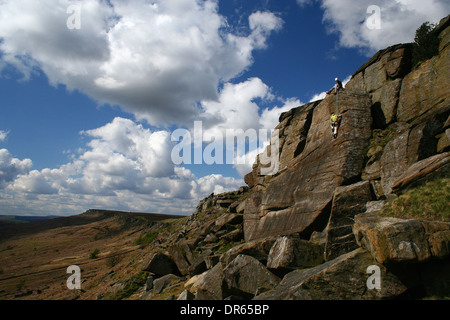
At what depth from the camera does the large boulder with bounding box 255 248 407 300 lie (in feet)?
34.4

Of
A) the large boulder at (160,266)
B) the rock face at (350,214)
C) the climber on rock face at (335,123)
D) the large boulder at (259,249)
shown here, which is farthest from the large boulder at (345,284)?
the large boulder at (160,266)

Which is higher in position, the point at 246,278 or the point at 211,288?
the point at 246,278

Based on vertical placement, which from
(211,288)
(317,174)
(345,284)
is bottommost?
(211,288)

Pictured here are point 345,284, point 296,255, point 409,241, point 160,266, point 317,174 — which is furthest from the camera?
point 160,266

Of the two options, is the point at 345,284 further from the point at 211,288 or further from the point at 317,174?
the point at 317,174

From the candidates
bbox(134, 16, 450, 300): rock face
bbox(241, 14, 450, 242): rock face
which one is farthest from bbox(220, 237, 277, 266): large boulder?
bbox(241, 14, 450, 242): rock face

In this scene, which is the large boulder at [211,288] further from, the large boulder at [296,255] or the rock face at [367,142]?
the rock face at [367,142]

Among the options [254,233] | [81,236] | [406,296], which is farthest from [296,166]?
[81,236]

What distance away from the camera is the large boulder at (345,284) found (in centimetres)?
1048

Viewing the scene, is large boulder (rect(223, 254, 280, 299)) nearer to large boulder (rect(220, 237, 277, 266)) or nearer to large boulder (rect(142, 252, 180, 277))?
large boulder (rect(220, 237, 277, 266))

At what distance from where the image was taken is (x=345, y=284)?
35.8 feet

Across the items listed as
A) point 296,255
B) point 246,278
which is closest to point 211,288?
point 246,278
